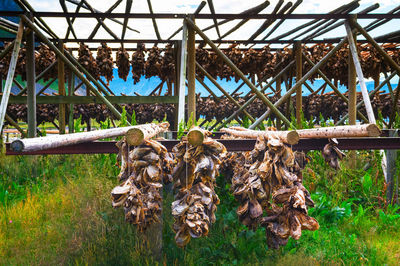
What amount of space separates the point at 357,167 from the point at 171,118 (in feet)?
24.0

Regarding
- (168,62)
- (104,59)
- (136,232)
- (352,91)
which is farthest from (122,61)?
(136,232)

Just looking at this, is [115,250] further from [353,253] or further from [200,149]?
[353,253]

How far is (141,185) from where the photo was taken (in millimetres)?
1990

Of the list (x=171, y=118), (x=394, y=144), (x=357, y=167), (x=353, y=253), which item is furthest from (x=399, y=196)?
(x=171, y=118)

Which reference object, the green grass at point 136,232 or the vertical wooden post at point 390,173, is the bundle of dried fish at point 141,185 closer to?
the green grass at point 136,232

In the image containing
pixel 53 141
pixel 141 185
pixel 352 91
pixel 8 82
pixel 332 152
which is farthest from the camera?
pixel 352 91

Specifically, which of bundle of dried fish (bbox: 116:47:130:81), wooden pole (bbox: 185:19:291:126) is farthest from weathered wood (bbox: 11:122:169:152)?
bundle of dried fish (bbox: 116:47:130:81)

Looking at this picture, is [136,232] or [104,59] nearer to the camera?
[136,232]

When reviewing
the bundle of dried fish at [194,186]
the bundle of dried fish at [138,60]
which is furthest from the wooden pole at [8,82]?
the bundle of dried fish at [194,186]

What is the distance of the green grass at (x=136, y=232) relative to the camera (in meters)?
2.57

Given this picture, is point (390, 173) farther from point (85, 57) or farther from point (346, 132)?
point (85, 57)

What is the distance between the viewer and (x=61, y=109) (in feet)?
23.3

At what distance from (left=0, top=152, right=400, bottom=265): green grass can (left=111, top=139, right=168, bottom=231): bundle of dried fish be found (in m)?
0.60

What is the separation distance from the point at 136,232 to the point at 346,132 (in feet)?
6.19
